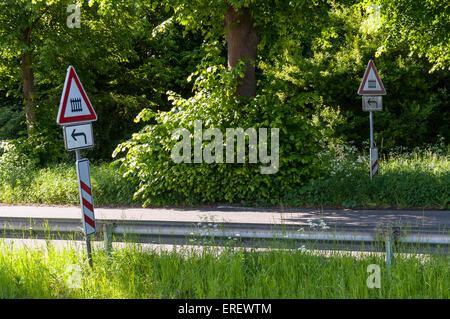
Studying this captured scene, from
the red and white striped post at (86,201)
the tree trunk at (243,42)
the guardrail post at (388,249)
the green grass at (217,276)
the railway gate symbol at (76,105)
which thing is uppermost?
the tree trunk at (243,42)

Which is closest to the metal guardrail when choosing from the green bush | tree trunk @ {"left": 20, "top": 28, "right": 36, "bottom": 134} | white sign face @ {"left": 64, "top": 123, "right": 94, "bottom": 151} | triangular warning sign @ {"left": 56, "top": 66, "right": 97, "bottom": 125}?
white sign face @ {"left": 64, "top": 123, "right": 94, "bottom": 151}

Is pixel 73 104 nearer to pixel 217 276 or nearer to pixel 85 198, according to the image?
pixel 85 198

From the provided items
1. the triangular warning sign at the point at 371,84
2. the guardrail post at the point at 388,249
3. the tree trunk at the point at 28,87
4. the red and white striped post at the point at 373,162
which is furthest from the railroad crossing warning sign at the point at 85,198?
the tree trunk at the point at 28,87

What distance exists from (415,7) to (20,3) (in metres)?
11.3

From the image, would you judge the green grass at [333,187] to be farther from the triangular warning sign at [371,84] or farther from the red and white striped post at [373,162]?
the triangular warning sign at [371,84]

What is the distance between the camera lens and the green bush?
11.0 m

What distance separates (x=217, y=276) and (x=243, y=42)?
7968 millimetres

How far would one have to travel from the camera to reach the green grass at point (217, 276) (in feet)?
14.7

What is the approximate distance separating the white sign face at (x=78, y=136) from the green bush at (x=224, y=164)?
17.8 ft

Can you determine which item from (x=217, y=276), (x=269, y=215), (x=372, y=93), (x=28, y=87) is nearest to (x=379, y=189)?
(x=372, y=93)

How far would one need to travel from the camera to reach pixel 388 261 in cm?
465

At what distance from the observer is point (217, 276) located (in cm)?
485

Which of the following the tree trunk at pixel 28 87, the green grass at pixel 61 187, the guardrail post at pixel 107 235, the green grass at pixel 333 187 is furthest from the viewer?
the tree trunk at pixel 28 87
